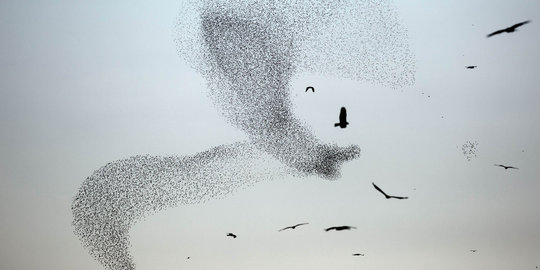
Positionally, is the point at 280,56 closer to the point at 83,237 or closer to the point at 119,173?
the point at 119,173

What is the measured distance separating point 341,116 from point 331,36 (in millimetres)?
586

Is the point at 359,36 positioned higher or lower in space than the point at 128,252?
higher

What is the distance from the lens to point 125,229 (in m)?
4.52

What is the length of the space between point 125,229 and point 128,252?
0.17 metres

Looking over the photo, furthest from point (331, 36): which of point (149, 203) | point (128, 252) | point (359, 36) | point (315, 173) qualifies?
point (128, 252)

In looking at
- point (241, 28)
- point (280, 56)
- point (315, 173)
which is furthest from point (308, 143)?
point (241, 28)

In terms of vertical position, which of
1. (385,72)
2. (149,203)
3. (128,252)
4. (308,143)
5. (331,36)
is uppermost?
(331,36)

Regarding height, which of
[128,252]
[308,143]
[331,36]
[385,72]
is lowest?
[128,252]

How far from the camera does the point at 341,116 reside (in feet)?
14.5

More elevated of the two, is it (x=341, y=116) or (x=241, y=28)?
(x=241, y=28)

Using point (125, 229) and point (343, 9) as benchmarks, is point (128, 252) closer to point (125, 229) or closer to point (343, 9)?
point (125, 229)

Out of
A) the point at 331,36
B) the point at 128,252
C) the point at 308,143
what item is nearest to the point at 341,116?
the point at 308,143

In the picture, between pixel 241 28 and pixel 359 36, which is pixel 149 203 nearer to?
pixel 241 28

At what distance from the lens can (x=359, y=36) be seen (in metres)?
4.47
